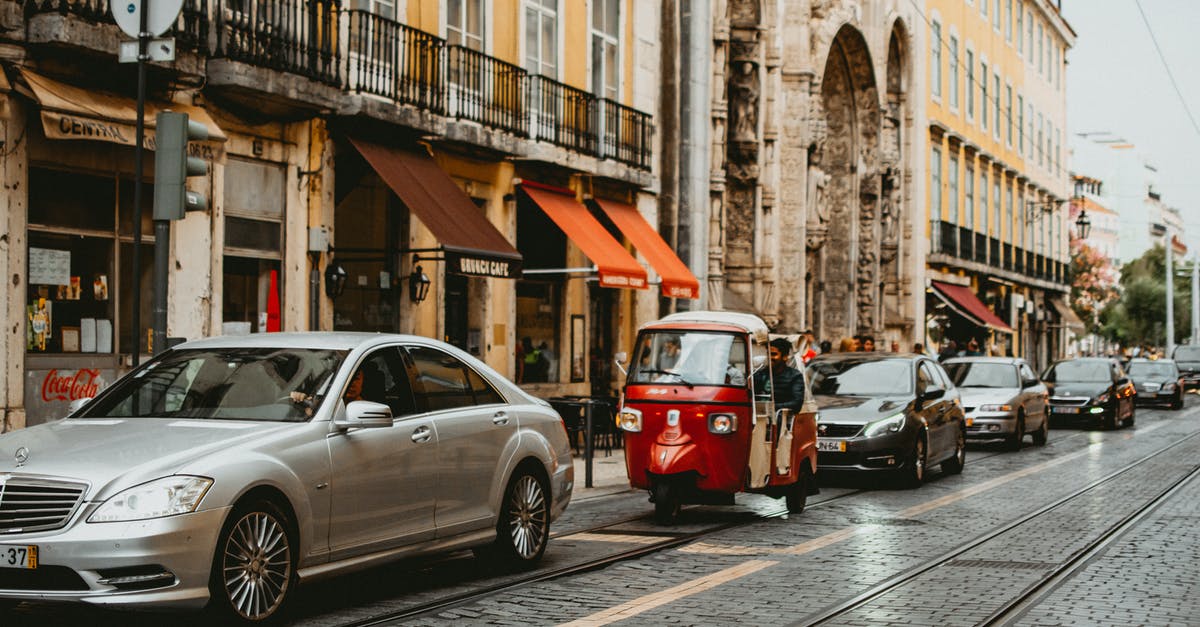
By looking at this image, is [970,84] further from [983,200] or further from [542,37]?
[542,37]

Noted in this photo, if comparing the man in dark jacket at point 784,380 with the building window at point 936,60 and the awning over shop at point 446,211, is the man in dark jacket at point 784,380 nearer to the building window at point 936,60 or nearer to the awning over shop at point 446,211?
the awning over shop at point 446,211

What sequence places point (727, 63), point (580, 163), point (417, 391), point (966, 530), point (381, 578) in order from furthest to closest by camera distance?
point (727, 63) < point (580, 163) < point (966, 530) < point (381, 578) < point (417, 391)

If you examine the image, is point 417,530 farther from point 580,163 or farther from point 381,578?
point 580,163

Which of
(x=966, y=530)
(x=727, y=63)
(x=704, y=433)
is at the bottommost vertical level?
(x=966, y=530)

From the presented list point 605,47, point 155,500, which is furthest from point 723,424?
point 605,47

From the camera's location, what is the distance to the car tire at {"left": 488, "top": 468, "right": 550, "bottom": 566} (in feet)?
33.8

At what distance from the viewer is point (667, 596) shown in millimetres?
9484

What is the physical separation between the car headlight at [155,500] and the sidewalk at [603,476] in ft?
29.4

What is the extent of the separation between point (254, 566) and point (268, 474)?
1.54 feet

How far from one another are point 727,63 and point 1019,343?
33.7 meters

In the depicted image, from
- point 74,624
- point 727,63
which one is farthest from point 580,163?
point 74,624

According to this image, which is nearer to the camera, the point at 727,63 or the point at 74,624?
the point at 74,624

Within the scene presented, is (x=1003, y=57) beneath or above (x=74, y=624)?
above

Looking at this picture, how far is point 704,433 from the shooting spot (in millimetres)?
13438
